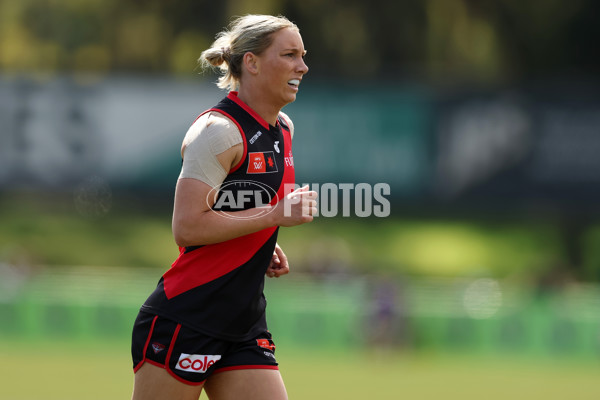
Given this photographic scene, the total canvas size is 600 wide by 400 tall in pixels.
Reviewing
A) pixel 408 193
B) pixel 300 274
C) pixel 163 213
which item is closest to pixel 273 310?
pixel 300 274

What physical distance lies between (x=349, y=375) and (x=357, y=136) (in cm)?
896

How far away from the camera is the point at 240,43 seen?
4234 millimetres

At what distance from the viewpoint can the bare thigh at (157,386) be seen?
4.10 m

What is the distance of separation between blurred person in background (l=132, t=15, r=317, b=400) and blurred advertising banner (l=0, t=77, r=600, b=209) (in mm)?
16806

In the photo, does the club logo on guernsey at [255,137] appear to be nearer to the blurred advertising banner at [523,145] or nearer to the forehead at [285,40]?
the forehead at [285,40]

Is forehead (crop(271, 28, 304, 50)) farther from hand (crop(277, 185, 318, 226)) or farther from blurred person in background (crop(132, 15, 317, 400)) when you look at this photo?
hand (crop(277, 185, 318, 226))

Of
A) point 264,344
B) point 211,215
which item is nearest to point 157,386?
point 264,344

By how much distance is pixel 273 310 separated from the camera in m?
15.6

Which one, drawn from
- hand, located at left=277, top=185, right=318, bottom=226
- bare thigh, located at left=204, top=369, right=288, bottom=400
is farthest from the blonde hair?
bare thigh, located at left=204, top=369, right=288, bottom=400

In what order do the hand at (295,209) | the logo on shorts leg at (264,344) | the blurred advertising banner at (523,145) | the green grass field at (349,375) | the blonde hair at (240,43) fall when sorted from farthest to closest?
the blurred advertising banner at (523,145) → the green grass field at (349,375) → the logo on shorts leg at (264,344) → the blonde hair at (240,43) → the hand at (295,209)

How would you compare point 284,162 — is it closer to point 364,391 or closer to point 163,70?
point 364,391

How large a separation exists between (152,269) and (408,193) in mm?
6654

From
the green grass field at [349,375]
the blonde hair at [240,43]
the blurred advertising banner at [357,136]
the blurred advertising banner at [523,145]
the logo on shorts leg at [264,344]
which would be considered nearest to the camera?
the blonde hair at [240,43]

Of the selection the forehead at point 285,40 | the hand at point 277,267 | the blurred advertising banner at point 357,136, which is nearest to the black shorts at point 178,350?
the hand at point 277,267
